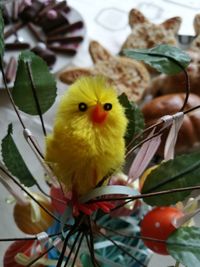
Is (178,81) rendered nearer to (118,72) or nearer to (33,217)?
(118,72)

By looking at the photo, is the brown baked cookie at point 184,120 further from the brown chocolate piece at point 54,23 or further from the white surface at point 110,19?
the brown chocolate piece at point 54,23

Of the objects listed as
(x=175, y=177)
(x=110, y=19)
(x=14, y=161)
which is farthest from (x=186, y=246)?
(x=110, y=19)

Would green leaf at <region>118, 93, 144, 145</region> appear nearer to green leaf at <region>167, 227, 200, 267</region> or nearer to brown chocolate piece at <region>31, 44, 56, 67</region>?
green leaf at <region>167, 227, 200, 267</region>

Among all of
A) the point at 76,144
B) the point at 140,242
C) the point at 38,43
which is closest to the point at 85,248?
the point at 140,242

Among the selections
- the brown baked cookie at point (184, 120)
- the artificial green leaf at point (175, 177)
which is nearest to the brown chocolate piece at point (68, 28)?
the brown baked cookie at point (184, 120)

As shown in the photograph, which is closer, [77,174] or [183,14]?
[77,174]

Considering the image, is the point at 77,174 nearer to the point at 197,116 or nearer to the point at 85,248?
the point at 85,248
